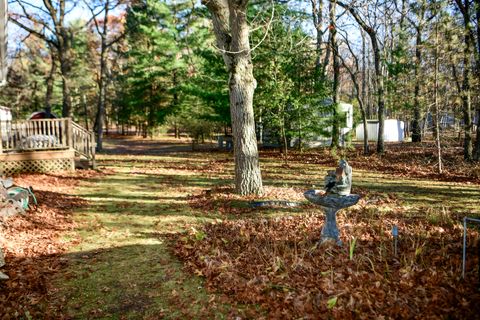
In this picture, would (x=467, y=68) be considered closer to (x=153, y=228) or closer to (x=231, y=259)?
(x=231, y=259)

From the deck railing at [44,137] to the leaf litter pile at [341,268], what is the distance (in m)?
9.30

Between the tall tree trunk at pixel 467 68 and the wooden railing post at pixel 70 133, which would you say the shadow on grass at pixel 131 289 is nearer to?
the wooden railing post at pixel 70 133

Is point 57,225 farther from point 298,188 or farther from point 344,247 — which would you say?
point 298,188

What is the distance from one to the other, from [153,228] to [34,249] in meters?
2.05

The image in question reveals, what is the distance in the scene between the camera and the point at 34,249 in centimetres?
567

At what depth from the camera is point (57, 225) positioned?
6934 millimetres

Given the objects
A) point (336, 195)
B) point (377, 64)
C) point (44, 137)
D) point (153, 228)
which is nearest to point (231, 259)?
point (336, 195)

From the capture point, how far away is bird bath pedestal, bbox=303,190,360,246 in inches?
196

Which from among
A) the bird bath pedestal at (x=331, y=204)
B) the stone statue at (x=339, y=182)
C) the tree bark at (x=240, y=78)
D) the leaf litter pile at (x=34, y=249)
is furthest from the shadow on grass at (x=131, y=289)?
the tree bark at (x=240, y=78)

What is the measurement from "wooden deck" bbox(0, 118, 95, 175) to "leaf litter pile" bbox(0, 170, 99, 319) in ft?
12.5

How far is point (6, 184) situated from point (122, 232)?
9.86 feet

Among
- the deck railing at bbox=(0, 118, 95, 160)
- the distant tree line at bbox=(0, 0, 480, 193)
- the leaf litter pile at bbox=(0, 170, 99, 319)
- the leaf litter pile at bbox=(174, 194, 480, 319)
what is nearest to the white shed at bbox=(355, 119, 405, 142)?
the distant tree line at bbox=(0, 0, 480, 193)

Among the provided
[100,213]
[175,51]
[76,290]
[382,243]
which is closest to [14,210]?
[100,213]

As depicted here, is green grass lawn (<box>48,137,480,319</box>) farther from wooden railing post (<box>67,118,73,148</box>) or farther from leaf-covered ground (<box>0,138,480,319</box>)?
wooden railing post (<box>67,118,73,148</box>)
